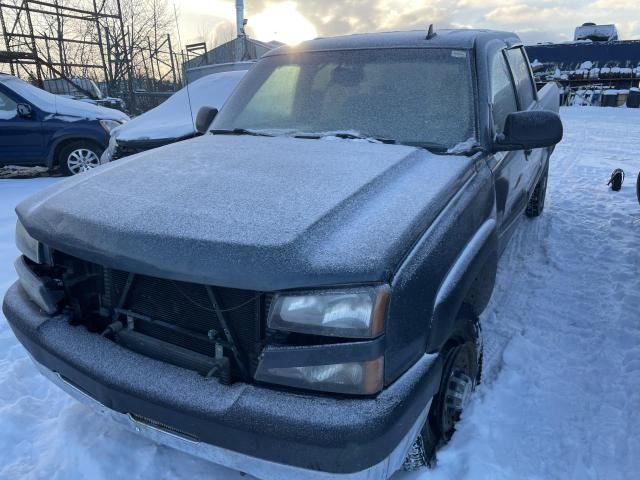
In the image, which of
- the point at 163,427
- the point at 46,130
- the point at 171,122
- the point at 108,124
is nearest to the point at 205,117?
the point at 163,427

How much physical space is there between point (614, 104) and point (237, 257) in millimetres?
24041

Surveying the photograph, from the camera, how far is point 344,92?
285 cm

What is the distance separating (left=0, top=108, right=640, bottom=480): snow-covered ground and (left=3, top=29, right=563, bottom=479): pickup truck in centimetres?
28

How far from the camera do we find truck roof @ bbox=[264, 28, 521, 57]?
2.83 meters

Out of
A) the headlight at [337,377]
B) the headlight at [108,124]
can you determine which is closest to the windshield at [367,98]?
the headlight at [337,377]

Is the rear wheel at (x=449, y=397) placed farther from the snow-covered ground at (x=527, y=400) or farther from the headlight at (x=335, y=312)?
the headlight at (x=335, y=312)

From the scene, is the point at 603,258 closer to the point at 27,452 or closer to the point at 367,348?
the point at 367,348

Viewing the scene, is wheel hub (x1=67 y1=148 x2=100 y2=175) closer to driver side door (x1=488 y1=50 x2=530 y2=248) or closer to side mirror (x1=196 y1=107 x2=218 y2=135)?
side mirror (x1=196 y1=107 x2=218 y2=135)

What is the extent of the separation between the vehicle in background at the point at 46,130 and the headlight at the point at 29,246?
20.2ft

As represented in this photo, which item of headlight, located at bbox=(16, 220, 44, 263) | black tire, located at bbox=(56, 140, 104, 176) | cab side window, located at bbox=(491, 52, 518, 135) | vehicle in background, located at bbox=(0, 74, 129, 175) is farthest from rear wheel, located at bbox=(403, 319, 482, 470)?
black tire, located at bbox=(56, 140, 104, 176)

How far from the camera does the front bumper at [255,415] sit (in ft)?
4.62

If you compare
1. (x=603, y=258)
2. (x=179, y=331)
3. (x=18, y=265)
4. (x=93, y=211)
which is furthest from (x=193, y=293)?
(x=603, y=258)

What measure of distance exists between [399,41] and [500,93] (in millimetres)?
691

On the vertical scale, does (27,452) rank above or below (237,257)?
below
